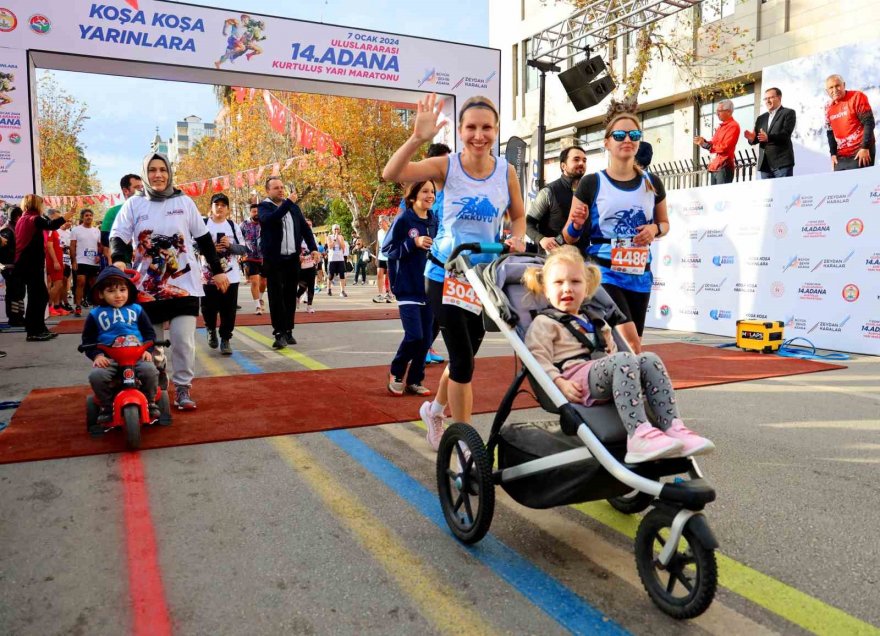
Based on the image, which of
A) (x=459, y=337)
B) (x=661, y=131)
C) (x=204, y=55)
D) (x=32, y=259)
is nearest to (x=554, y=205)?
(x=459, y=337)

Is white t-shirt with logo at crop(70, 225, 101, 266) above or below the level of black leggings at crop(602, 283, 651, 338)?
above

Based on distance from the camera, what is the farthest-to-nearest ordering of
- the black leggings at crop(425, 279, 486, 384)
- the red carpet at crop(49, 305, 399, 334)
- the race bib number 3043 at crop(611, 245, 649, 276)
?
the red carpet at crop(49, 305, 399, 334), the race bib number 3043 at crop(611, 245, 649, 276), the black leggings at crop(425, 279, 486, 384)

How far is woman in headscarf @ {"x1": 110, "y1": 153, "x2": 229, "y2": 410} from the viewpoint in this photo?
4.89m

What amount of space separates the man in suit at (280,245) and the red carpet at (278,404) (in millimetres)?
1948

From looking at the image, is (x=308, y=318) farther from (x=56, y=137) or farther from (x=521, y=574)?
(x=56, y=137)

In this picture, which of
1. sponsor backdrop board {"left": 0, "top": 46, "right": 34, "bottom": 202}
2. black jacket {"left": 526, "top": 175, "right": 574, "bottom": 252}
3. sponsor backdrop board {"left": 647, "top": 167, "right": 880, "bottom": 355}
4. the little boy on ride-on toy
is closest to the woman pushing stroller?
the little boy on ride-on toy

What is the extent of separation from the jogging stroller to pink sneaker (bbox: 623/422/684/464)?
0.17 ft

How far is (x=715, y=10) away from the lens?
20672mm

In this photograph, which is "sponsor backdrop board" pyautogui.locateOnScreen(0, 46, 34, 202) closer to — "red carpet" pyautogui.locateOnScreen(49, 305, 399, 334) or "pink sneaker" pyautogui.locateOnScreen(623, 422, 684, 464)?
"red carpet" pyautogui.locateOnScreen(49, 305, 399, 334)

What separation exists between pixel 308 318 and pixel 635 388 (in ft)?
33.6

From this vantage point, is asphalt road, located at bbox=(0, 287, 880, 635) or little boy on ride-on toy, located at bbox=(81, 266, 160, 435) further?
little boy on ride-on toy, located at bbox=(81, 266, 160, 435)

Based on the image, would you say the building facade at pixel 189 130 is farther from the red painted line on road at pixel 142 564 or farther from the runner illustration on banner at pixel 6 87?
the red painted line on road at pixel 142 564

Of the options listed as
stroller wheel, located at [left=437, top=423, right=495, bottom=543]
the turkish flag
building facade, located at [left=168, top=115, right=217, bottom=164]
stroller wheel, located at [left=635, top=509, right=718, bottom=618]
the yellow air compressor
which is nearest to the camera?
stroller wheel, located at [left=635, top=509, right=718, bottom=618]

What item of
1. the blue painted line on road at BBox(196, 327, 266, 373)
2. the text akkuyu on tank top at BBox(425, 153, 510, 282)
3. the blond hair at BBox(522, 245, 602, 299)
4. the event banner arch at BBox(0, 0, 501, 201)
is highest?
the event banner arch at BBox(0, 0, 501, 201)
